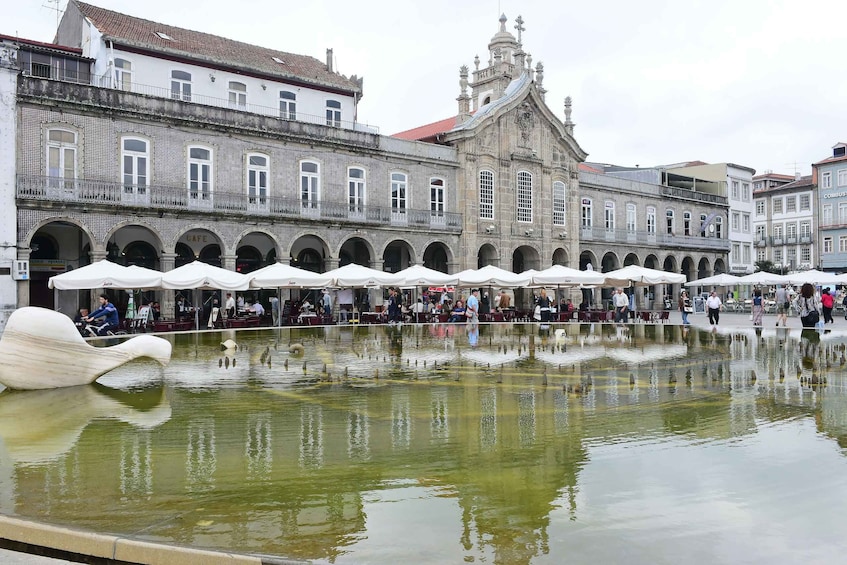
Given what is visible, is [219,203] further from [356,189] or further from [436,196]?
[436,196]

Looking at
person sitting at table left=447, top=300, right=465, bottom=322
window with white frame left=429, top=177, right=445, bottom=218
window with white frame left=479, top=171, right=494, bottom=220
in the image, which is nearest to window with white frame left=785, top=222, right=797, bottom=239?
window with white frame left=479, top=171, right=494, bottom=220

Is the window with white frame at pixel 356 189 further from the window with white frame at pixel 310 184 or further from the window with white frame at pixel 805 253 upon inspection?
the window with white frame at pixel 805 253

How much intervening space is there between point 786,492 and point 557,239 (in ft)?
117

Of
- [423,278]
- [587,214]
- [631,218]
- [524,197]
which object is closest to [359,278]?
[423,278]

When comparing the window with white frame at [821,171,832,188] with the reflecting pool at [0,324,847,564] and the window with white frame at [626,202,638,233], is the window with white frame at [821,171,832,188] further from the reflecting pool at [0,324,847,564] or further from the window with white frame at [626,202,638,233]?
the reflecting pool at [0,324,847,564]

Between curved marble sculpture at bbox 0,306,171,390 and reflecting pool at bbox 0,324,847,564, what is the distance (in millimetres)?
255

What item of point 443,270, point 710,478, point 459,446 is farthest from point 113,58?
point 710,478

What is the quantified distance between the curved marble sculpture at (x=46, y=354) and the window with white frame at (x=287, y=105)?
22.5m

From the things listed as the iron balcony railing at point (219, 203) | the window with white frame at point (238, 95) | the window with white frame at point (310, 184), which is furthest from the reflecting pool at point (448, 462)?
the window with white frame at point (238, 95)

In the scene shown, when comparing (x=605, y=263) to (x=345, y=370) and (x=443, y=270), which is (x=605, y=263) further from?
(x=345, y=370)

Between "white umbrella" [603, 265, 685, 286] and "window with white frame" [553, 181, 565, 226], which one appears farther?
"window with white frame" [553, 181, 565, 226]

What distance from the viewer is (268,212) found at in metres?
29.7

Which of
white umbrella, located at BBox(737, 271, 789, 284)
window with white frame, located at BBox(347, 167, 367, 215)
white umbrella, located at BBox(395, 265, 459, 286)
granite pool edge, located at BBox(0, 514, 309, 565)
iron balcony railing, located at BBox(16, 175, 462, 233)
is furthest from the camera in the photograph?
white umbrella, located at BBox(737, 271, 789, 284)

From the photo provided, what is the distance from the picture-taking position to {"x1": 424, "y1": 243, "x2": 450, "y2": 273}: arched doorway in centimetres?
3841
